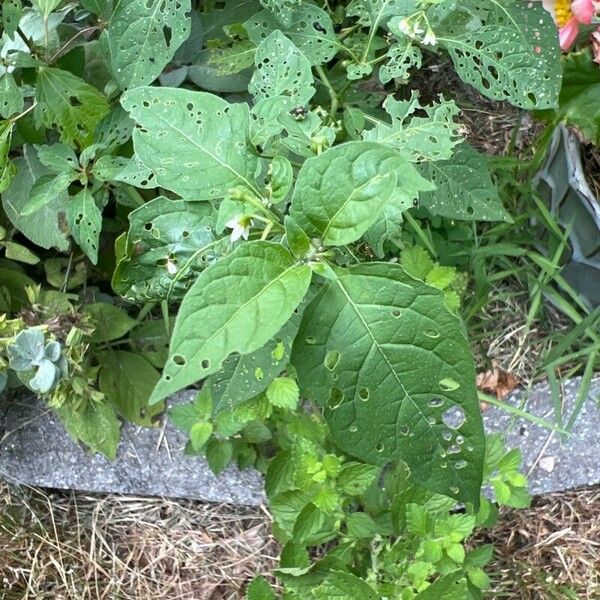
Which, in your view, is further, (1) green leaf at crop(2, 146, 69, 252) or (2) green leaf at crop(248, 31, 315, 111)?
(1) green leaf at crop(2, 146, 69, 252)

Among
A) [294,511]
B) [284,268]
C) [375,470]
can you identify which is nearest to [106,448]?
[294,511]

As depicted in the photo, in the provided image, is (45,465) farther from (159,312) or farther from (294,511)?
(294,511)

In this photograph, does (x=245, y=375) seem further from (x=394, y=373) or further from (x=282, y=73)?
(x=282, y=73)

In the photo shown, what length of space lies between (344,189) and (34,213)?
0.72 meters

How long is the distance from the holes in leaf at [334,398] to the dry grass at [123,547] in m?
0.90

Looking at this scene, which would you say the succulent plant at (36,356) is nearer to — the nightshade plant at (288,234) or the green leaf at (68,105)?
the nightshade plant at (288,234)

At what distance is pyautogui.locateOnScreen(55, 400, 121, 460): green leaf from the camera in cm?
130

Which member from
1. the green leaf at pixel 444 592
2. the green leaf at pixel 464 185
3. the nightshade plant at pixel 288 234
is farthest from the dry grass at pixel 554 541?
the green leaf at pixel 464 185

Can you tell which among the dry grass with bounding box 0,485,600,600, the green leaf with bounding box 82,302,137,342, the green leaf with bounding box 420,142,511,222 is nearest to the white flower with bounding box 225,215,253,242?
the green leaf with bounding box 420,142,511,222

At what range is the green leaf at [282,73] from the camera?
843 millimetres

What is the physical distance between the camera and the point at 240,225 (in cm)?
69

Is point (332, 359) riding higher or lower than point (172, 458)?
higher

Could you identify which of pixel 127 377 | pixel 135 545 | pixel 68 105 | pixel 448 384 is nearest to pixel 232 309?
pixel 448 384

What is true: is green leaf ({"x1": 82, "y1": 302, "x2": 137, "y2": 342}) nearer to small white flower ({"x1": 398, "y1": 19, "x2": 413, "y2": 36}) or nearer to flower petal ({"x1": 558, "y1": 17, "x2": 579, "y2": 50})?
small white flower ({"x1": 398, "y1": 19, "x2": 413, "y2": 36})
